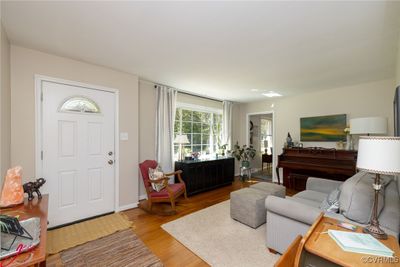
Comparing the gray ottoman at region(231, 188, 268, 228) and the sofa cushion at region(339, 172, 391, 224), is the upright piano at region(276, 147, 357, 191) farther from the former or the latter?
the sofa cushion at region(339, 172, 391, 224)

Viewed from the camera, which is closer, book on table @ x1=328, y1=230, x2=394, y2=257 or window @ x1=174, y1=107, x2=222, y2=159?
book on table @ x1=328, y1=230, x2=394, y2=257

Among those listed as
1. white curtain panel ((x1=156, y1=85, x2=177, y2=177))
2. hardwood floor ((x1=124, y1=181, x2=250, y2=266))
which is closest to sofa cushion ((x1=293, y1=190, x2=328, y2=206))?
hardwood floor ((x1=124, y1=181, x2=250, y2=266))

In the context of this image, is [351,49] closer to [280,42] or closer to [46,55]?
[280,42]

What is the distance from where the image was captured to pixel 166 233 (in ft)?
8.15

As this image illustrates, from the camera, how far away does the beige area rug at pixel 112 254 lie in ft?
6.26

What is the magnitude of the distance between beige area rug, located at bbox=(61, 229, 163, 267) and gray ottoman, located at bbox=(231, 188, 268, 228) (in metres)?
1.34

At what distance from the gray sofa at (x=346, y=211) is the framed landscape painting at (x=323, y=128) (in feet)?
6.94

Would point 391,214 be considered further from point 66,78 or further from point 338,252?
point 66,78

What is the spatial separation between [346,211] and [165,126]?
333cm

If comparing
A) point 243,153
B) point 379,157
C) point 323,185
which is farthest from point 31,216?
point 243,153

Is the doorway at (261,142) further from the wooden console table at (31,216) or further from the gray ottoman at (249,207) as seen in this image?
the wooden console table at (31,216)

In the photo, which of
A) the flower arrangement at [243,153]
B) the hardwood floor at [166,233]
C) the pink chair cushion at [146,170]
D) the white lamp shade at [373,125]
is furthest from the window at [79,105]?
the white lamp shade at [373,125]

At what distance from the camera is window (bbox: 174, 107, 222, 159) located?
4566 millimetres

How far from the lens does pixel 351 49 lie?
2.34 meters
